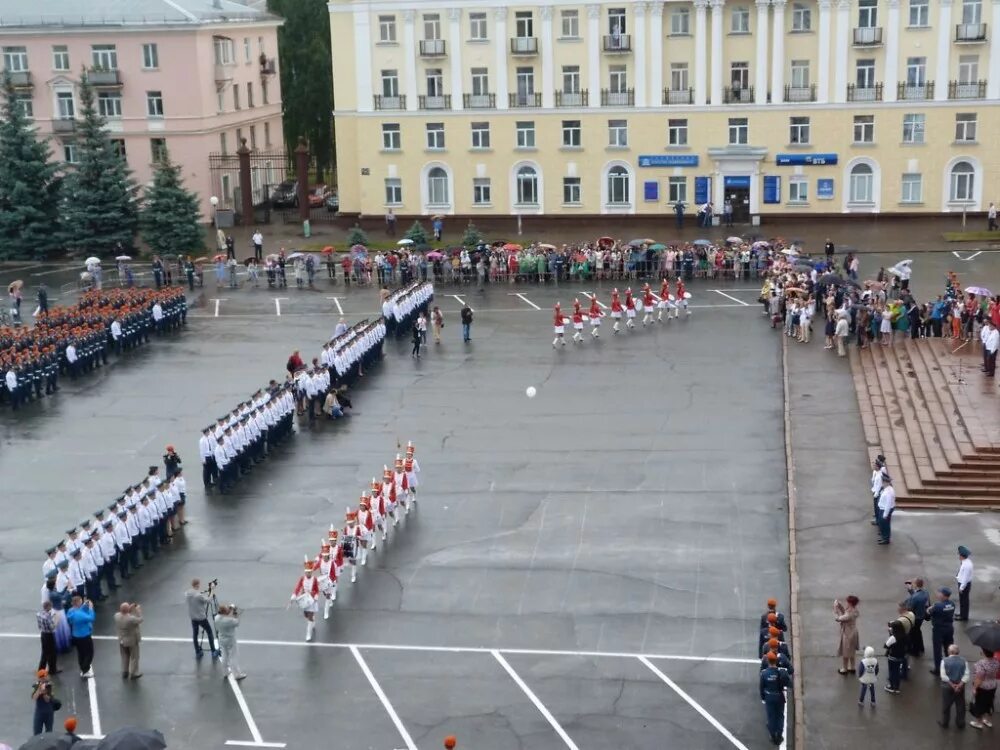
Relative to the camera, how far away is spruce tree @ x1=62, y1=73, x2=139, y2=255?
180 ft

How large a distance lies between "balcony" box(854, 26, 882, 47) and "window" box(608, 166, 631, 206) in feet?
35.4

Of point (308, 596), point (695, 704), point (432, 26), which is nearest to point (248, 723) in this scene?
point (308, 596)

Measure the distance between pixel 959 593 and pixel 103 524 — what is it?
13261mm

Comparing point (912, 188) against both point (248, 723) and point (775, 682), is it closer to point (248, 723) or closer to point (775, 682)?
point (775, 682)

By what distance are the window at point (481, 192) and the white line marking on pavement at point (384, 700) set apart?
1673 inches

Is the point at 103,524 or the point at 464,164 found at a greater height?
the point at 464,164

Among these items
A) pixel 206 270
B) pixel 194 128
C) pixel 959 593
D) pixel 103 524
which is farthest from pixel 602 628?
pixel 194 128

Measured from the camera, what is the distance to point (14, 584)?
2284 cm

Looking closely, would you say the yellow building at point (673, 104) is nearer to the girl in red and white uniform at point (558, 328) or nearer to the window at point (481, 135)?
the window at point (481, 135)

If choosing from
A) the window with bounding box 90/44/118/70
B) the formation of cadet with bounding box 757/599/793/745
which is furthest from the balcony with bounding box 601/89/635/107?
the formation of cadet with bounding box 757/599/793/745

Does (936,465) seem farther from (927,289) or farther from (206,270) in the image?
(206,270)

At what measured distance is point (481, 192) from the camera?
6109cm

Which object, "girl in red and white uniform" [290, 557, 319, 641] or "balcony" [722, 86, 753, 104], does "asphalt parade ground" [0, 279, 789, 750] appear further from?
"balcony" [722, 86, 753, 104]

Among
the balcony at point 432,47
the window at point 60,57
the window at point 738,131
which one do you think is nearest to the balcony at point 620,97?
the window at point 738,131
